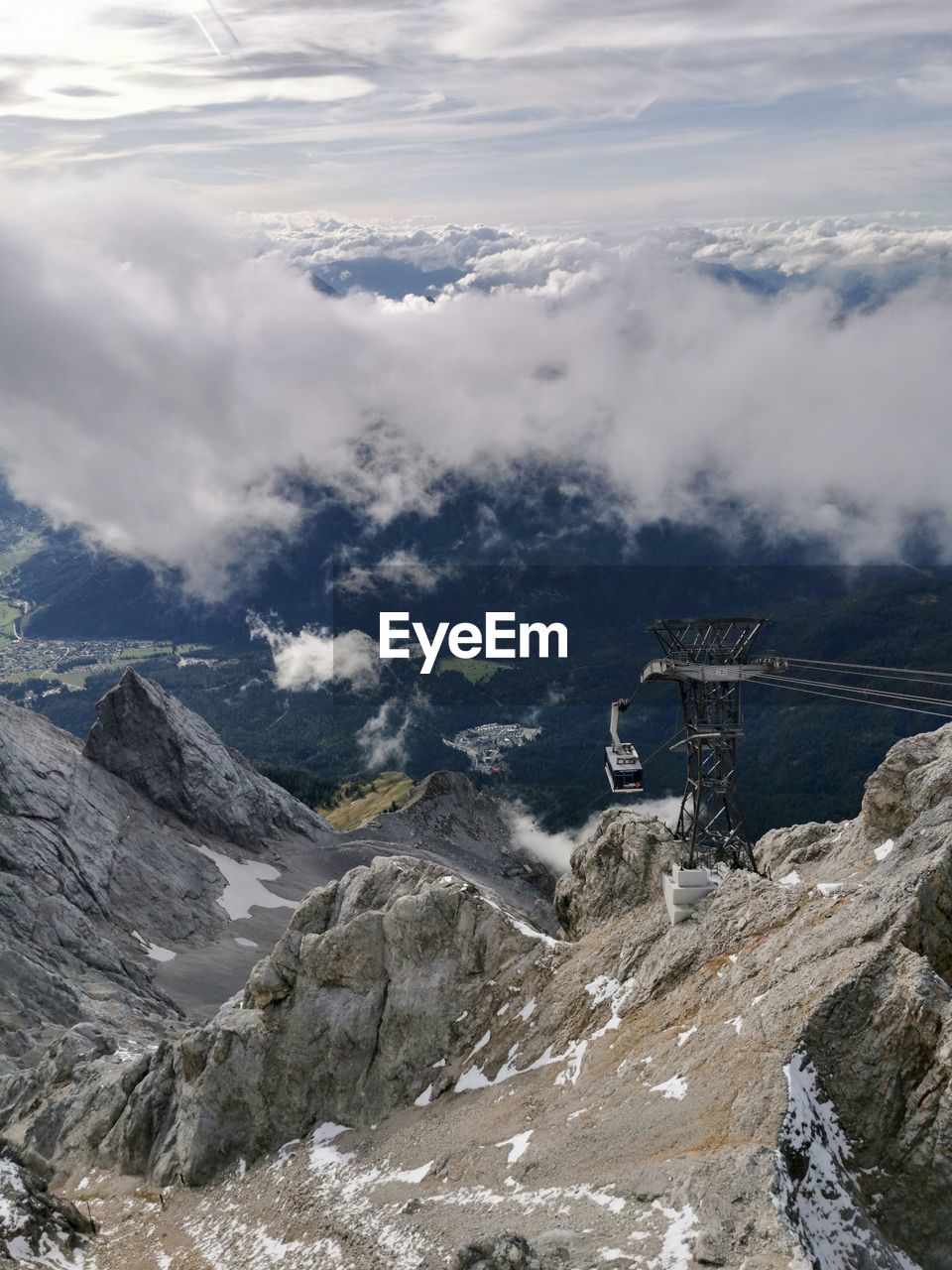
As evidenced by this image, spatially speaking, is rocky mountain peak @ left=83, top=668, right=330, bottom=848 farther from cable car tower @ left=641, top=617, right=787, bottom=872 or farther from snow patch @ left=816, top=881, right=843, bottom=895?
snow patch @ left=816, top=881, right=843, bottom=895

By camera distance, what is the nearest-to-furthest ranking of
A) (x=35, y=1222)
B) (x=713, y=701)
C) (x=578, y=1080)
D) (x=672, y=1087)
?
(x=672, y=1087) < (x=578, y=1080) < (x=35, y=1222) < (x=713, y=701)

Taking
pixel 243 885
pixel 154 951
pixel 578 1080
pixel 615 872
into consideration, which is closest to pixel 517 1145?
pixel 578 1080

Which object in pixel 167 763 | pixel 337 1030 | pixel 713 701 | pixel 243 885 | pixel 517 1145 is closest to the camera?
pixel 517 1145

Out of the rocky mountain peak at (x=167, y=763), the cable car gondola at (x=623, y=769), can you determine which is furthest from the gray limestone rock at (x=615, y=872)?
the rocky mountain peak at (x=167, y=763)

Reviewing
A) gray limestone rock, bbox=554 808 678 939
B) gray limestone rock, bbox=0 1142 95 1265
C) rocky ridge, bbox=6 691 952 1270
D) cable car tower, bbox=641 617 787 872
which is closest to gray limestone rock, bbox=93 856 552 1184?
rocky ridge, bbox=6 691 952 1270

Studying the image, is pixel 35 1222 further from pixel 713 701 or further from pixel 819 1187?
pixel 713 701

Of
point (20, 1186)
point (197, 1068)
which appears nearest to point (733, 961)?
point (197, 1068)
